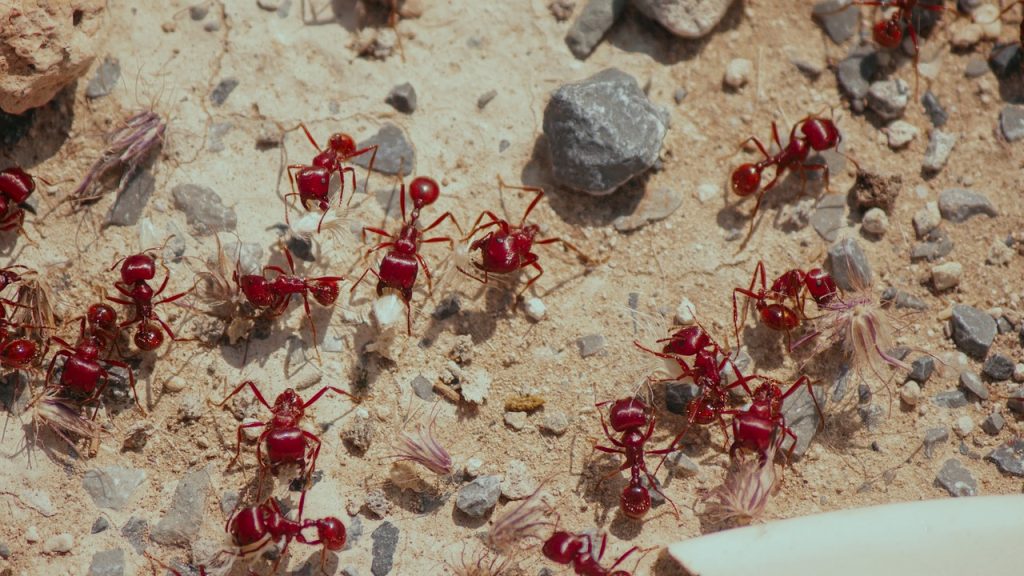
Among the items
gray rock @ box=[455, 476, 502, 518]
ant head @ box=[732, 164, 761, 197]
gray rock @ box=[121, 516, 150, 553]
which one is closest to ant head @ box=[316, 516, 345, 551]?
gray rock @ box=[455, 476, 502, 518]

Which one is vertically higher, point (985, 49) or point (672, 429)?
point (985, 49)

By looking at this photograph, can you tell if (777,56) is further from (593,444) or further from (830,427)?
(593,444)

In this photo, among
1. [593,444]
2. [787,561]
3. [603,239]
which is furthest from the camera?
[603,239]

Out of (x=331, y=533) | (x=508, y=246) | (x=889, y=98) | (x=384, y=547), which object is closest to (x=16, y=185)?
(x=331, y=533)

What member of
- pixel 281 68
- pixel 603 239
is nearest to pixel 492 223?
pixel 603 239

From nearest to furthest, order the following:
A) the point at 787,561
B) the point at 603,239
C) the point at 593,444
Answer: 1. the point at 787,561
2. the point at 593,444
3. the point at 603,239
